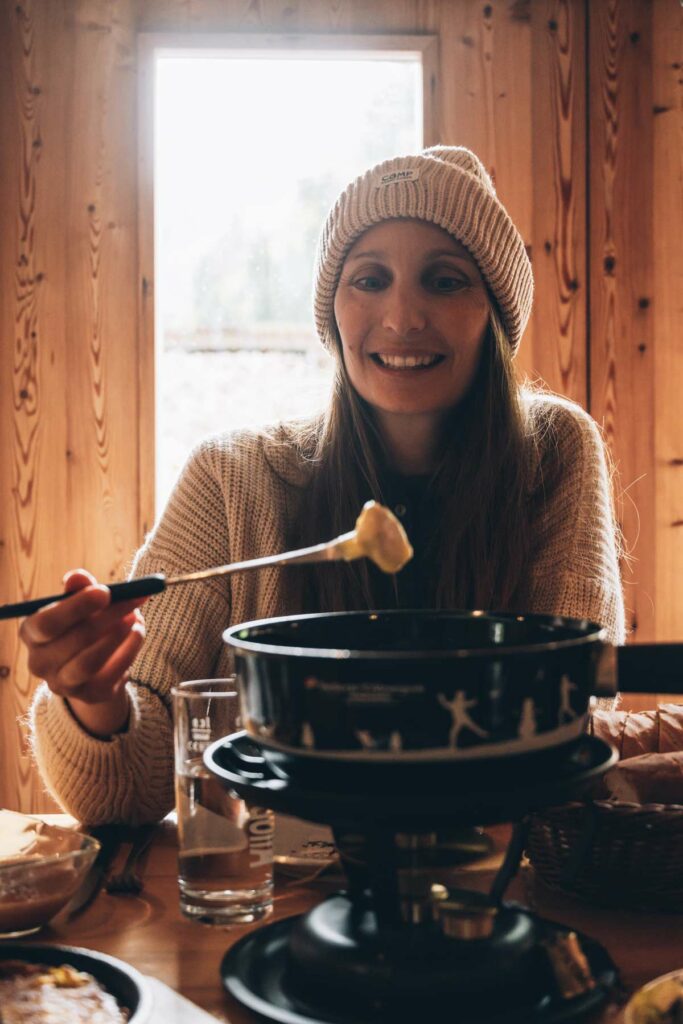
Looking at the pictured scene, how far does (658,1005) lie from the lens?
534 mm

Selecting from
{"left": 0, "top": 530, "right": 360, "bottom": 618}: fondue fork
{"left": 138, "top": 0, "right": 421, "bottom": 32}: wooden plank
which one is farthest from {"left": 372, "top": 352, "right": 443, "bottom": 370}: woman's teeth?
{"left": 138, "top": 0, "right": 421, "bottom": 32}: wooden plank

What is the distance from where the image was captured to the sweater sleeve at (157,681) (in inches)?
42.1

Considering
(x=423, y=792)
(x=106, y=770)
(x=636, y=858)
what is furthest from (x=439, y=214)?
(x=423, y=792)

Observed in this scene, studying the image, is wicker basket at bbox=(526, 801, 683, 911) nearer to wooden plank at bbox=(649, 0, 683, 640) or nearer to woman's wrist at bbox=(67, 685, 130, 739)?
woman's wrist at bbox=(67, 685, 130, 739)

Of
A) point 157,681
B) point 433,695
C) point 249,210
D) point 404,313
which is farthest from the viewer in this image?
point 249,210

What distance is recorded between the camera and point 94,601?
2.52ft

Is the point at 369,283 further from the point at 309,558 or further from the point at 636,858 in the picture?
the point at 636,858

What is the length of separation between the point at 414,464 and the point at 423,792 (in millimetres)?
1069

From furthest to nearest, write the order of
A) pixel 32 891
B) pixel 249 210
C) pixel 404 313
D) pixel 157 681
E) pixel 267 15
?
pixel 249 210 < pixel 267 15 < pixel 404 313 < pixel 157 681 < pixel 32 891

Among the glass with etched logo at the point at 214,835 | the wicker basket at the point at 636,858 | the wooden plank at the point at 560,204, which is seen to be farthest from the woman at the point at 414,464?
the wooden plank at the point at 560,204

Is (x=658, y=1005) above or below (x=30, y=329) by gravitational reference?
below

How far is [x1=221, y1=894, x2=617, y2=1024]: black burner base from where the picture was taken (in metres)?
0.55

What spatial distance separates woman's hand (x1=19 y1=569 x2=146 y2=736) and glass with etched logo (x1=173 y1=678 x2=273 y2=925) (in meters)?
0.09

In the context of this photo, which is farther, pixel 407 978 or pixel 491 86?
pixel 491 86
